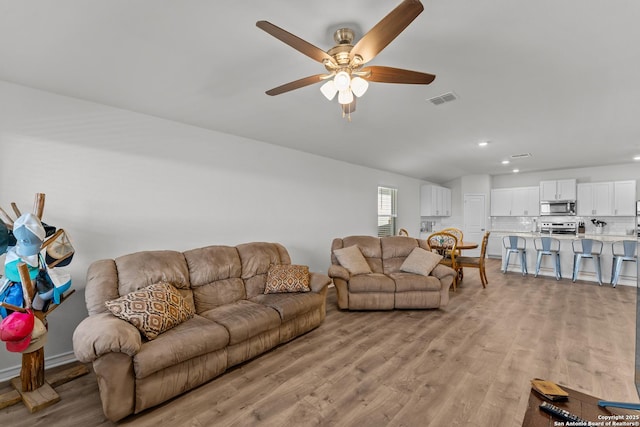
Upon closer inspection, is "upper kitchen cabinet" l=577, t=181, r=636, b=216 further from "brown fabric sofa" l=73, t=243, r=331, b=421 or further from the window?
"brown fabric sofa" l=73, t=243, r=331, b=421

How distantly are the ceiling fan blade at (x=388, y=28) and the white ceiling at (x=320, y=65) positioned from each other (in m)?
0.27

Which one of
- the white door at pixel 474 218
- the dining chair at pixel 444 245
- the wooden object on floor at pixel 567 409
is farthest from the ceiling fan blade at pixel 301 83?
the white door at pixel 474 218

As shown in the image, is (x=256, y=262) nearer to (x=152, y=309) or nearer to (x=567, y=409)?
(x=152, y=309)

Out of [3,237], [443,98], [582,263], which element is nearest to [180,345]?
[3,237]

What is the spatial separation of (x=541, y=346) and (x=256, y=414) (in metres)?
3.02

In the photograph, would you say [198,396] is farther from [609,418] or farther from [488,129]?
[488,129]

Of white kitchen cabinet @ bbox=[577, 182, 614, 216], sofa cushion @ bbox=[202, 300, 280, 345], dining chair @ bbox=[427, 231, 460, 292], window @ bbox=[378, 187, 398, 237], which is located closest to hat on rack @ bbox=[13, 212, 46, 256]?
sofa cushion @ bbox=[202, 300, 280, 345]

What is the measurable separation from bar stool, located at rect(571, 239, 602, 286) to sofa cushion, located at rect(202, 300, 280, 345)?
20.9 feet

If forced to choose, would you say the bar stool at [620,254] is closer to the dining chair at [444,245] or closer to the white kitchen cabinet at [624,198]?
the white kitchen cabinet at [624,198]

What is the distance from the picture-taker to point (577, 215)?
741 centimetres

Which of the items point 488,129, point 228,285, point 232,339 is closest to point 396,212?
point 488,129

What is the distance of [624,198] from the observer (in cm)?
678

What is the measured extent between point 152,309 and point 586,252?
751 cm

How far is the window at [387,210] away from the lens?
706 cm
